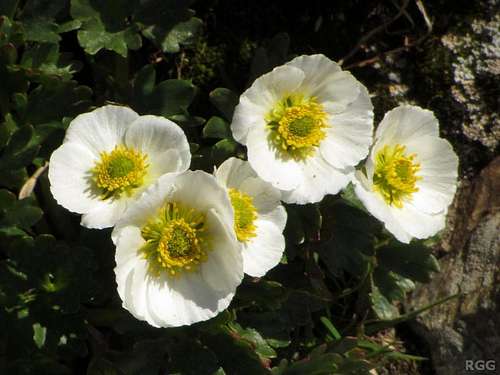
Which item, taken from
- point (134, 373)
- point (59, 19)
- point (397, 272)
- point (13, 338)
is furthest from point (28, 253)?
point (397, 272)

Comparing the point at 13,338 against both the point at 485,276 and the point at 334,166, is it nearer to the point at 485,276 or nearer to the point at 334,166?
the point at 334,166

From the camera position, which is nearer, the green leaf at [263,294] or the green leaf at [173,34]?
the green leaf at [263,294]

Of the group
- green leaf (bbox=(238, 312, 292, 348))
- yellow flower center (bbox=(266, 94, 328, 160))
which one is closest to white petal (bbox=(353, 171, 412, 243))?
yellow flower center (bbox=(266, 94, 328, 160))

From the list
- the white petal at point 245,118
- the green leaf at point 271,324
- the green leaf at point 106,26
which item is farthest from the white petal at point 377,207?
the green leaf at point 106,26

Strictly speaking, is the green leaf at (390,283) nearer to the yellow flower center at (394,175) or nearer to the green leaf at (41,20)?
the yellow flower center at (394,175)

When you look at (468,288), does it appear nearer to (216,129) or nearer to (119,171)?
(216,129)

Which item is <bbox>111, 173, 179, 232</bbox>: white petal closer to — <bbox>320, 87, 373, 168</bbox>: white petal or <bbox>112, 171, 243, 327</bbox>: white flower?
<bbox>112, 171, 243, 327</bbox>: white flower
